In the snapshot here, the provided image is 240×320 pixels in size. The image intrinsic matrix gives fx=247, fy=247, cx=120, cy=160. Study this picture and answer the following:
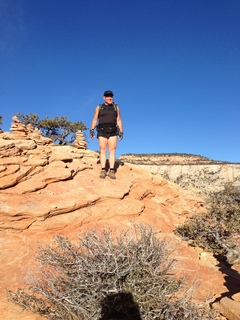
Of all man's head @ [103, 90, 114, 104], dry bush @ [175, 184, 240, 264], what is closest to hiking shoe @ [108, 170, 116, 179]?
man's head @ [103, 90, 114, 104]

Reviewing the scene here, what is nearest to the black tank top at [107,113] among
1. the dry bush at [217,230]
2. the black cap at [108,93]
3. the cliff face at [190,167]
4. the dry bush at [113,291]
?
the black cap at [108,93]

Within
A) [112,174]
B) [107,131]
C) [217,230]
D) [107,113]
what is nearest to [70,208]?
[112,174]

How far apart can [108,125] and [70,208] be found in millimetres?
2248

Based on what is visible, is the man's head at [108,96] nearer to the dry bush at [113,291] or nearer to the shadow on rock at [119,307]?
the dry bush at [113,291]

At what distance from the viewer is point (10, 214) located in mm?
4754

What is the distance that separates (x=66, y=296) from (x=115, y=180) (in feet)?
13.6

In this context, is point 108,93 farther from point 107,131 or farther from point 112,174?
point 112,174

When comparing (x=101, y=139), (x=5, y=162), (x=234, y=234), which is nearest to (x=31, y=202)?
(x=5, y=162)

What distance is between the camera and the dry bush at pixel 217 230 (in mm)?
5672

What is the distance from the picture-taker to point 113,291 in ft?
8.79

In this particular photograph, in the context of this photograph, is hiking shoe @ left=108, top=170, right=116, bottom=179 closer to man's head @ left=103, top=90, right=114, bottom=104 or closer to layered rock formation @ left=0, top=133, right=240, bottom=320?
layered rock formation @ left=0, top=133, right=240, bottom=320

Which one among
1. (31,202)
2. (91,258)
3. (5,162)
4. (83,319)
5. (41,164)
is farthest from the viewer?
(41,164)

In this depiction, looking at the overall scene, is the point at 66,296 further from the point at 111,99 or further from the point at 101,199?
the point at 111,99

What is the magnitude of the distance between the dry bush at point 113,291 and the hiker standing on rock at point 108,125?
352 centimetres
